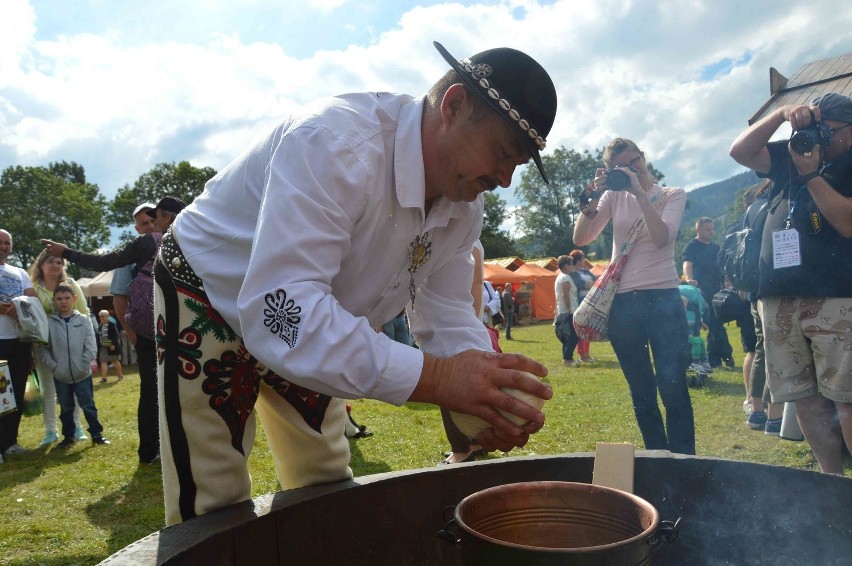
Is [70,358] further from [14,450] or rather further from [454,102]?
[454,102]

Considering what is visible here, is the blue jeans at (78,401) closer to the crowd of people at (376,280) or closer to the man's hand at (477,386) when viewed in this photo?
the crowd of people at (376,280)

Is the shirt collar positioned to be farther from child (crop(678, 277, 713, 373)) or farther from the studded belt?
child (crop(678, 277, 713, 373))

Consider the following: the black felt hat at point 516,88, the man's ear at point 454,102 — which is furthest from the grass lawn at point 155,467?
the black felt hat at point 516,88

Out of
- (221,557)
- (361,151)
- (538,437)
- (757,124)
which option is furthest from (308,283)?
(538,437)

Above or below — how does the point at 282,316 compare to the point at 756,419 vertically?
above

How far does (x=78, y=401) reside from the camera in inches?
218

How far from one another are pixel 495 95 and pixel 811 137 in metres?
1.83

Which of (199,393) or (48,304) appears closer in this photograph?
(199,393)

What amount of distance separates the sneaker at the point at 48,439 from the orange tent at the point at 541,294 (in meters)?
15.7

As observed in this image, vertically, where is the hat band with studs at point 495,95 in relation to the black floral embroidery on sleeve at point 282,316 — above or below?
above

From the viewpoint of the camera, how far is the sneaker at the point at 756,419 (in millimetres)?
4836

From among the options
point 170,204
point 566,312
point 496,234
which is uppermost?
point 496,234

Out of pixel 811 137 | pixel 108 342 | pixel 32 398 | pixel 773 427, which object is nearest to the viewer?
pixel 811 137

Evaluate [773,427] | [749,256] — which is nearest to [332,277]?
[749,256]
